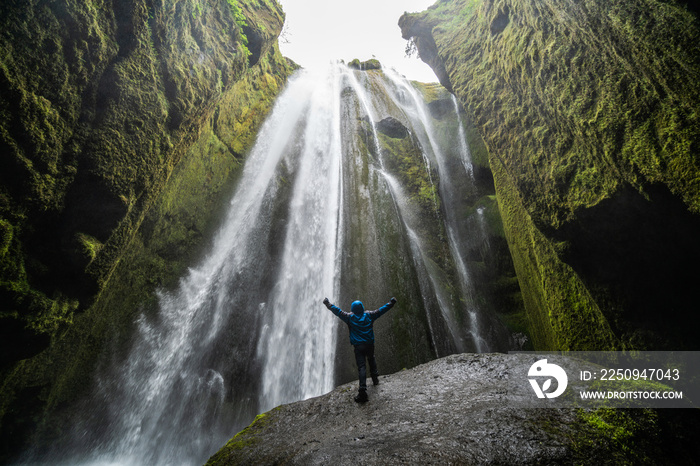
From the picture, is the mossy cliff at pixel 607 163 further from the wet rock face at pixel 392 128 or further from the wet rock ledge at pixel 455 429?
the wet rock face at pixel 392 128

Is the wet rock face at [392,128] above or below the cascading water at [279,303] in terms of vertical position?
above

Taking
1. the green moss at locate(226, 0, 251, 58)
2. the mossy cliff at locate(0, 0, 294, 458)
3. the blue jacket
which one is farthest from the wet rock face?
the blue jacket

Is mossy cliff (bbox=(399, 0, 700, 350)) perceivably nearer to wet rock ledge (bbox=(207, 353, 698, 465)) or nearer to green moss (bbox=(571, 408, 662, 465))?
wet rock ledge (bbox=(207, 353, 698, 465))

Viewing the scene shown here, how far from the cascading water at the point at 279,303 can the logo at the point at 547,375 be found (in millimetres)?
4347

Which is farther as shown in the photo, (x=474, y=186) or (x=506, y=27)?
(x=474, y=186)

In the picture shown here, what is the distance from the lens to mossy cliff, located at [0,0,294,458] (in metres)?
3.88

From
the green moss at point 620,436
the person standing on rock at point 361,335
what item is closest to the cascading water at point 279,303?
the person standing on rock at point 361,335

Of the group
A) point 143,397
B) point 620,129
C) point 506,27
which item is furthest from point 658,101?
point 143,397

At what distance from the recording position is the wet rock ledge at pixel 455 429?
6.46ft

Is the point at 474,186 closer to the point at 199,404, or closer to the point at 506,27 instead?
the point at 506,27

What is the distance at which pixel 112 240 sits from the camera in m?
5.42

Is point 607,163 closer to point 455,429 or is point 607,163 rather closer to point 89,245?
point 455,429

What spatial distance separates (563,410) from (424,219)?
31.4ft

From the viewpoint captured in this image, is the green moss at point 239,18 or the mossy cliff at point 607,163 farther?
the green moss at point 239,18
